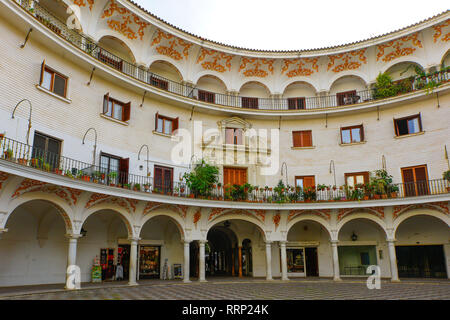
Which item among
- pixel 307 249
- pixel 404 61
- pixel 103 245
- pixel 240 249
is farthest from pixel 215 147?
pixel 404 61

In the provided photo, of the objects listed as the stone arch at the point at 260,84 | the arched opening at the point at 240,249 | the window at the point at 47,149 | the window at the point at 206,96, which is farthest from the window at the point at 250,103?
the window at the point at 47,149

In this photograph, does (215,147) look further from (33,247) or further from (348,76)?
(33,247)

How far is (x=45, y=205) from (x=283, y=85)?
50.1ft

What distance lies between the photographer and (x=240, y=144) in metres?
22.5

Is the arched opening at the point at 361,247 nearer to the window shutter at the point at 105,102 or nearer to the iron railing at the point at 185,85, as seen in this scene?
the iron railing at the point at 185,85

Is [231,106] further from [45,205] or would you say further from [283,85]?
[45,205]

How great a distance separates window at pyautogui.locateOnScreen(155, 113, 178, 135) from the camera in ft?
67.3

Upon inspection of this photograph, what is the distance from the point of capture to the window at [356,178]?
839 inches

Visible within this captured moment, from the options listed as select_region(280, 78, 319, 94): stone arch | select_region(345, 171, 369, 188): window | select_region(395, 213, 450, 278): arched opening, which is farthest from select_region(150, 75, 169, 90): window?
select_region(395, 213, 450, 278): arched opening

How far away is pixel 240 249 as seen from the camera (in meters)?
22.9

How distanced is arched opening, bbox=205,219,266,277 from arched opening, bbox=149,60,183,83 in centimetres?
885

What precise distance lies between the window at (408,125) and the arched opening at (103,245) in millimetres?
15357

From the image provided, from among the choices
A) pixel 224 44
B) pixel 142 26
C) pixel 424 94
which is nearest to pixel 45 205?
pixel 142 26

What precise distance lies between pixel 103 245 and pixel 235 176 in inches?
317
